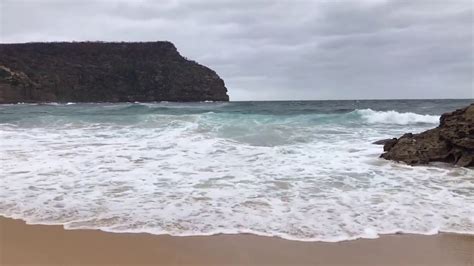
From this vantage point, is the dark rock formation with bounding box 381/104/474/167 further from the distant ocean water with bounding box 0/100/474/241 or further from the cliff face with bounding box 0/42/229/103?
the cliff face with bounding box 0/42/229/103

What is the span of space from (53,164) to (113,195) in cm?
242

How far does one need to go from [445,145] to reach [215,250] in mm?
5766

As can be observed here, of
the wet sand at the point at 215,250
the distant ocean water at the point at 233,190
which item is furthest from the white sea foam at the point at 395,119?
the wet sand at the point at 215,250

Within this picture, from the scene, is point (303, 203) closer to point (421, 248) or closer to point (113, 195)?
point (421, 248)

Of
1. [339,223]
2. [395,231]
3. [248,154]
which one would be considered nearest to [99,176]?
[248,154]

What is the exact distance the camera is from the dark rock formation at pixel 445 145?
24.6ft

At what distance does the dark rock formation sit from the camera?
24.6 ft

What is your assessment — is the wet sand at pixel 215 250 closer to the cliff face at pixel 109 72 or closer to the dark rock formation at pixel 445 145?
the dark rock formation at pixel 445 145

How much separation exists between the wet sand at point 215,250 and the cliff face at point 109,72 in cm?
6586

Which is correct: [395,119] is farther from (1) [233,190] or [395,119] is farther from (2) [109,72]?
(2) [109,72]

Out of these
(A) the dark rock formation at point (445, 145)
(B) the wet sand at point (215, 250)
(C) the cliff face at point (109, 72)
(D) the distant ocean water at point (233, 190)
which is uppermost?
(C) the cliff face at point (109, 72)

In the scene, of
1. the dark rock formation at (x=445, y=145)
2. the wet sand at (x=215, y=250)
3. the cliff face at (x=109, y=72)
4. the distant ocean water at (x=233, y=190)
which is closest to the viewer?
the wet sand at (x=215, y=250)

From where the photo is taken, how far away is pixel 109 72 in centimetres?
7450

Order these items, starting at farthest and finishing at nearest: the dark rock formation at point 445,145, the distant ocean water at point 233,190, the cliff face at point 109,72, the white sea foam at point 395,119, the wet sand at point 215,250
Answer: the cliff face at point 109,72 < the white sea foam at point 395,119 < the dark rock formation at point 445,145 < the distant ocean water at point 233,190 < the wet sand at point 215,250
